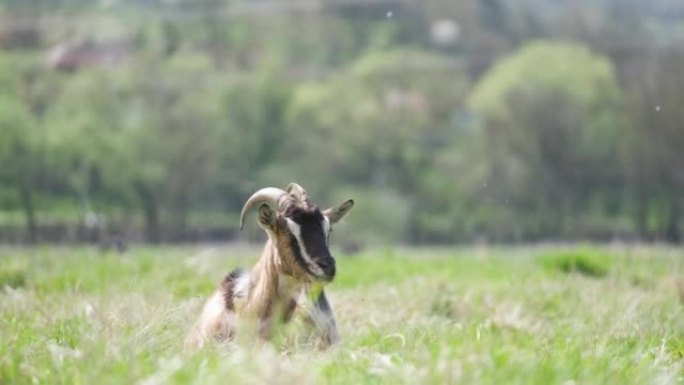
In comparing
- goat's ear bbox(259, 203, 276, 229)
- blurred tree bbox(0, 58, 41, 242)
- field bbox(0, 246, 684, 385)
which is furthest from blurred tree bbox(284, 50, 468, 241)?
goat's ear bbox(259, 203, 276, 229)

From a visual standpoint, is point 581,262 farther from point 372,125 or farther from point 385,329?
point 372,125

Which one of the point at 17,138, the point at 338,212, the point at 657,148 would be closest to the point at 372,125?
the point at 657,148

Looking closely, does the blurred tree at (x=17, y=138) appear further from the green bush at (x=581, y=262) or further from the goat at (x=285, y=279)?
the goat at (x=285, y=279)

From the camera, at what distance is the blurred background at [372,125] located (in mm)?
60188

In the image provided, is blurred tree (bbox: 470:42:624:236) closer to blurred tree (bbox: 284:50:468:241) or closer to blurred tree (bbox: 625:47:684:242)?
blurred tree (bbox: 625:47:684:242)

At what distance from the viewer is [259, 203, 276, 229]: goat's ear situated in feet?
33.1

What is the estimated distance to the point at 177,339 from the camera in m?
9.02

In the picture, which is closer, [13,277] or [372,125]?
[13,277]

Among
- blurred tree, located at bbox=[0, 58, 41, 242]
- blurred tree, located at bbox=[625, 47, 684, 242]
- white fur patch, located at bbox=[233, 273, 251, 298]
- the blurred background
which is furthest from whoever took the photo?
blurred tree, located at bbox=[625, 47, 684, 242]

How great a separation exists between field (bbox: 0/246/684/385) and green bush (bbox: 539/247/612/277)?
0.05 metres

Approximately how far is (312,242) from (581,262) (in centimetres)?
1186

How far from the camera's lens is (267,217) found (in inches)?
398

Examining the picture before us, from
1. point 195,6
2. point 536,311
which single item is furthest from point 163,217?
point 536,311

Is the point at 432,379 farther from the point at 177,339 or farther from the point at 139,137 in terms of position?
the point at 139,137
